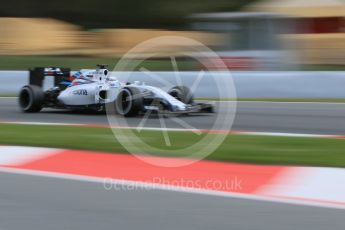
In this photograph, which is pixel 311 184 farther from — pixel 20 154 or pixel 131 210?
pixel 20 154

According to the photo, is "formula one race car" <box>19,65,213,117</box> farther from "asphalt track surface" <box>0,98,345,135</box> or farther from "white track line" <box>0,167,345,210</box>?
"white track line" <box>0,167,345,210</box>

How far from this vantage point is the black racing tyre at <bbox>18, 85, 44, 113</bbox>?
11.9 m

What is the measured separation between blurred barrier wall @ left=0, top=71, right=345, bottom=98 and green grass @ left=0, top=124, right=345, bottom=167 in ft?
23.4

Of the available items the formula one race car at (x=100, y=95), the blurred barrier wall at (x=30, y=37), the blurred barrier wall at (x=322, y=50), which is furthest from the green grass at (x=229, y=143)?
the blurred barrier wall at (x=30, y=37)

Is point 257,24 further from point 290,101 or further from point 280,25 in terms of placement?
point 290,101

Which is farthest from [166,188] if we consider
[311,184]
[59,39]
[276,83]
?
[59,39]

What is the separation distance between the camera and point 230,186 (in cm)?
571

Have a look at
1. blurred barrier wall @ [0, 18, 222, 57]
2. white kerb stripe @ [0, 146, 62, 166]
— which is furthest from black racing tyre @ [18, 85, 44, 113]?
blurred barrier wall @ [0, 18, 222, 57]

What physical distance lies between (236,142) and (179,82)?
326 inches

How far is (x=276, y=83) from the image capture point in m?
15.9

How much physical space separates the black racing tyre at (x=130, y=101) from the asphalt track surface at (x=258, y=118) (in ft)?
0.48

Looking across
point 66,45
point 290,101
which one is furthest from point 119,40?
point 290,101

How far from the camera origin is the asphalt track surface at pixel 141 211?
15.0 ft

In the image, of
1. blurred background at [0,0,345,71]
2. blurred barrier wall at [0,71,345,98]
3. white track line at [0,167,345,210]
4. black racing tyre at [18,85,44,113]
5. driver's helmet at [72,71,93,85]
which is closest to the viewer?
white track line at [0,167,345,210]
